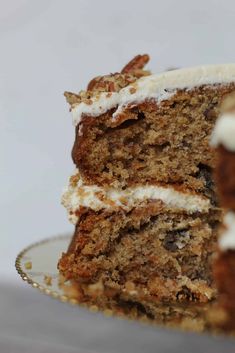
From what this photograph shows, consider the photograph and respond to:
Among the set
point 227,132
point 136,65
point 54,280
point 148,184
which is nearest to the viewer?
point 227,132

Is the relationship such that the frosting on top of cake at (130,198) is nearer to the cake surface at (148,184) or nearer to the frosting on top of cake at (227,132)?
the cake surface at (148,184)

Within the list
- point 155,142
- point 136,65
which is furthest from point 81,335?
point 136,65

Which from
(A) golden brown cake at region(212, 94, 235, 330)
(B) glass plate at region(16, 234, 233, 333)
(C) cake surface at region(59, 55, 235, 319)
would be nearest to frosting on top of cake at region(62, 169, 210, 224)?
(C) cake surface at region(59, 55, 235, 319)

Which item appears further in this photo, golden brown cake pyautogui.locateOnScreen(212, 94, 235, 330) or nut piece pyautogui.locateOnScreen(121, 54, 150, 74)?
nut piece pyautogui.locateOnScreen(121, 54, 150, 74)

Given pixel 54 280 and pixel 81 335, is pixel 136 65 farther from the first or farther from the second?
pixel 81 335

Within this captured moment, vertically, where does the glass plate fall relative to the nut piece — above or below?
below

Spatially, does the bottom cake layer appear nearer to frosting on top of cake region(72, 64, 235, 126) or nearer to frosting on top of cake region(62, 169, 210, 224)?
frosting on top of cake region(62, 169, 210, 224)

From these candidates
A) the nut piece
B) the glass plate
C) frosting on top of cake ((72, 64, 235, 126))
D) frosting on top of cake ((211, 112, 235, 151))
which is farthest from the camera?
the nut piece
